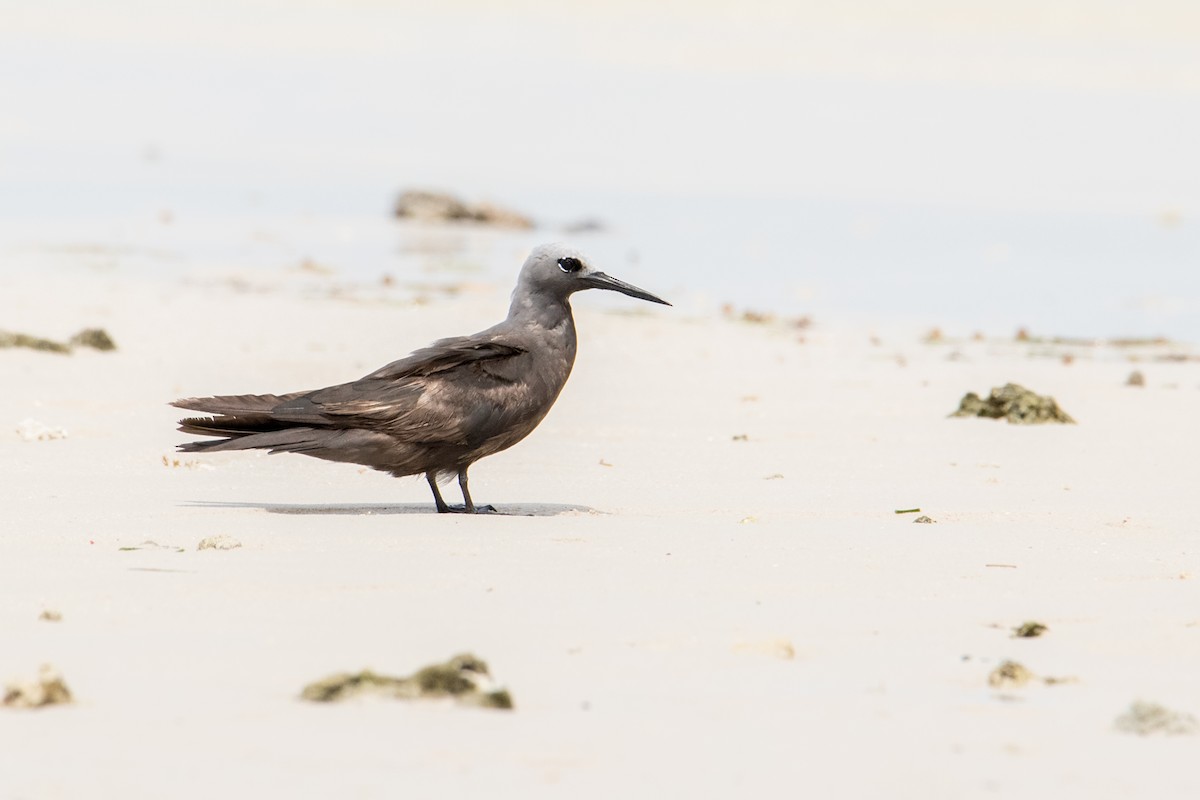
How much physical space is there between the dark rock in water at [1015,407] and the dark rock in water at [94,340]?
5.83 meters

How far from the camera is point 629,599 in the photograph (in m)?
5.86

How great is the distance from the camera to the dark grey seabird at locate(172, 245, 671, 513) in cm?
776

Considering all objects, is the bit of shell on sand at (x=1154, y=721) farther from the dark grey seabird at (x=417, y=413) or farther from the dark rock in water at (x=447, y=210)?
the dark rock in water at (x=447, y=210)

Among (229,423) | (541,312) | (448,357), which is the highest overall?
(541,312)

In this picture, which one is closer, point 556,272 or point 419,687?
point 419,687

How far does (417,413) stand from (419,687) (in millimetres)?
3223

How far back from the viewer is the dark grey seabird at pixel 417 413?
25.5 feet

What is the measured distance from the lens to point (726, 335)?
14664mm

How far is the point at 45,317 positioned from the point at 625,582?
889 cm

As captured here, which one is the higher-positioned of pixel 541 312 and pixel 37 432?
pixel 541 312

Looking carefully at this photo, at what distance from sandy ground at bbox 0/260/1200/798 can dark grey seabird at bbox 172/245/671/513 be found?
0.30 meters

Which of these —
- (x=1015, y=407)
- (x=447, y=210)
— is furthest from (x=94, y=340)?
(x=447, y=210)

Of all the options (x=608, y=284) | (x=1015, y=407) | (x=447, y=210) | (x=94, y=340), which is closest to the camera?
(x=608, y=284)

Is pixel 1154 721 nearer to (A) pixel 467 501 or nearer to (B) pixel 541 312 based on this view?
(A) pixel 467 501
